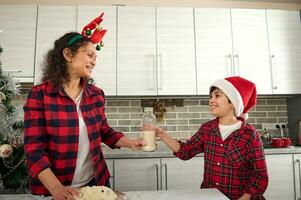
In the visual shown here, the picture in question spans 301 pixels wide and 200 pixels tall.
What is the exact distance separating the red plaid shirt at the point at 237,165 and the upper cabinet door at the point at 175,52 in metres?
1.29

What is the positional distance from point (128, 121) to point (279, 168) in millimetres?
1604

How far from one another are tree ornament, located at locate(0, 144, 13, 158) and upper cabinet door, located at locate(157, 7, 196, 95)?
1485 mm

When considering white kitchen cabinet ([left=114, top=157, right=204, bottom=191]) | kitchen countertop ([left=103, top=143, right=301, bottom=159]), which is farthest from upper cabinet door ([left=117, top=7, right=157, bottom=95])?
white kitchen cabinet ([left=114, top=157, right=204, bottom=191])

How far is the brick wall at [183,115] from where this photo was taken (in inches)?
113

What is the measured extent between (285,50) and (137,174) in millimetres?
2104

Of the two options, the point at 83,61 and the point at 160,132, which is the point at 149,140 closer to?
the point at 160,132

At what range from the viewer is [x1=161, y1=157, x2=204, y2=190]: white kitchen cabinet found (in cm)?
226

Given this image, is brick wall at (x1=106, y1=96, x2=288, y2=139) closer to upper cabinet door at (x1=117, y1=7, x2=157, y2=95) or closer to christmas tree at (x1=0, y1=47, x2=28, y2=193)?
upper cabinet door at (x1=117, y1=7, x2=157, y2=95)

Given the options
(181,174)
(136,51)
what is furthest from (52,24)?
(181,174)

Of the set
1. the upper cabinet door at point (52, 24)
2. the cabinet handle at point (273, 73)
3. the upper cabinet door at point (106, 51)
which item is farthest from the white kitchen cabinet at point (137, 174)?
the cabinet handle at point (273, 73)

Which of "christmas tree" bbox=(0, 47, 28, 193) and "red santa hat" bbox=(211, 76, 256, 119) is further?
"christmas tree" bbox=(0, 47, 28, 193)

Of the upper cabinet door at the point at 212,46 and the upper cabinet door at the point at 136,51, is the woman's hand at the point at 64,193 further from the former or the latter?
the upper cabinet door at the point at 212,46

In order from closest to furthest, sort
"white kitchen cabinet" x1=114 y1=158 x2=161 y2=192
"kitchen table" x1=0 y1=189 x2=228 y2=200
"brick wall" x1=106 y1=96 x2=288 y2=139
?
1. "kitchen table" x1=0 y1=189 x2=228 y2=200
2. "white kitchen cabinet" x1=114 y1=158 x2=161 y2=192
3. "brick wall" x1=106 y1=96 x2=288 y2=139

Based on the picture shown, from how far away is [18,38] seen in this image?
258cm
